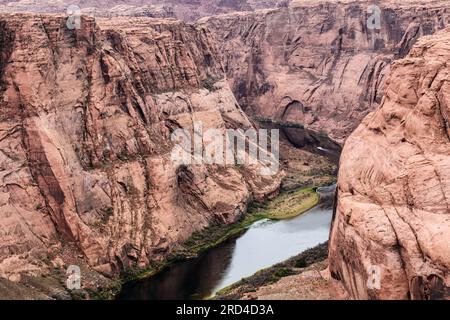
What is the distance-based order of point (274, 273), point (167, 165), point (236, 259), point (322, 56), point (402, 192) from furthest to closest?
point (322, 56) → point (167, 165) → point (236, 259) → point (274, 273) → point (402, 192)

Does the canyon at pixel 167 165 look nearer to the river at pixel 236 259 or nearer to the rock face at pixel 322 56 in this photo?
the rock face at pixel 322 56

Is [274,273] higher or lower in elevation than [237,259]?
higher

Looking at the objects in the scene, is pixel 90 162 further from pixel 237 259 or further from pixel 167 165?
pixel 237 259

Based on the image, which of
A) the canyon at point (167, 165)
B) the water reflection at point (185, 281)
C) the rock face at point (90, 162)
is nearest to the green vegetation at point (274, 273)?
the canyon at point (167, 165)

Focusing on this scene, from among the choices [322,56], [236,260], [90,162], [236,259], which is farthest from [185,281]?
[322,56]

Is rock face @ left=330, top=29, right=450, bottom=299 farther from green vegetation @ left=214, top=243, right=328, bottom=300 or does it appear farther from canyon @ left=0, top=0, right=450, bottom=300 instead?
green vegetation @ left=214, top=243, right=328, bottom=300
